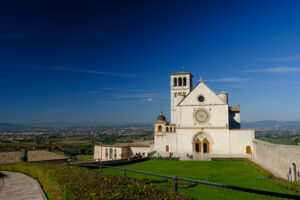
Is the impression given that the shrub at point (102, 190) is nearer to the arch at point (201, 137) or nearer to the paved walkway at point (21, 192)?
the paved walkway at point (21, 192)

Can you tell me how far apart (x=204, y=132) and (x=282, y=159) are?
1924 cm

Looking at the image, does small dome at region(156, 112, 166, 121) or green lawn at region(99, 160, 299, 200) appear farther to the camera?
small dome at region(156, 112, 166, 121)

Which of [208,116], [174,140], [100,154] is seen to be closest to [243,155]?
[208,116]

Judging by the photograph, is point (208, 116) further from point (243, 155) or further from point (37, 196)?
point (37, 196)

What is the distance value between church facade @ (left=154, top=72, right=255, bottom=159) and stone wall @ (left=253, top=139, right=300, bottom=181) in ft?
28.2

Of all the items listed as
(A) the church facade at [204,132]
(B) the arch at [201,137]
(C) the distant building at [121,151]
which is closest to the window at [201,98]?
(A) the church facade at [204,132]

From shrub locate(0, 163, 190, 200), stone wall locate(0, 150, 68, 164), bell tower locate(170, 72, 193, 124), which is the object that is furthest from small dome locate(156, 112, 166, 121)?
shrub locate(0, 163, 190, 200)

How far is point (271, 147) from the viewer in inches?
943

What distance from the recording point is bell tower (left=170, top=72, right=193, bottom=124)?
46.7 metres

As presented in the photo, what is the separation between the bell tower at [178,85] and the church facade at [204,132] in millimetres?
3444

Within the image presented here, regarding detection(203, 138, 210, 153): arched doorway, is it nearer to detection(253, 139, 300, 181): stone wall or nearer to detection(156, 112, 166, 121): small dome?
detection(156, 112, 166, 121): small dome

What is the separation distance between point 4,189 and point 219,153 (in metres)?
34.0

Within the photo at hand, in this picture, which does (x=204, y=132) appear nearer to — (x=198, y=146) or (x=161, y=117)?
(x=198, y=146)

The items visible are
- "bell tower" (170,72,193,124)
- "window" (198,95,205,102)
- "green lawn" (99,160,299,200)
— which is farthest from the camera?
"bell tower" (170,72,193,124)
